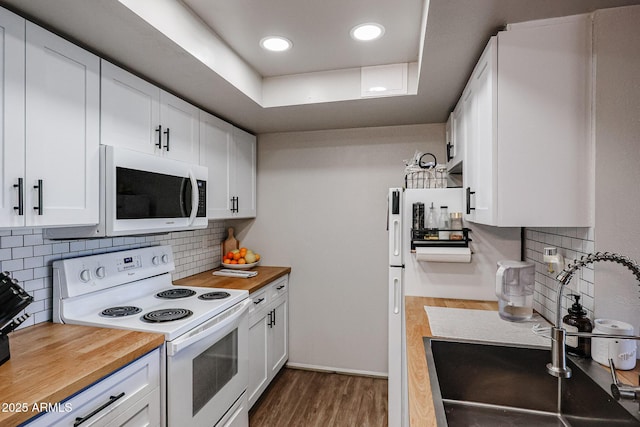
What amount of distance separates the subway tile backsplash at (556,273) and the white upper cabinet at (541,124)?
13cm

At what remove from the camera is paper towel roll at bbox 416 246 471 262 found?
1.99m

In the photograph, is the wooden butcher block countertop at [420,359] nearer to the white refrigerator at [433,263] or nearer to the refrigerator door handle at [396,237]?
the white refrigerator at [433,263]

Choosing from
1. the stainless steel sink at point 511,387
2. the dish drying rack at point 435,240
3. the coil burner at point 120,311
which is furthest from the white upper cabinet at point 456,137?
the coil burner at point 120,311

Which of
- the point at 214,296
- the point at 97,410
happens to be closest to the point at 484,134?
the point at 214,296

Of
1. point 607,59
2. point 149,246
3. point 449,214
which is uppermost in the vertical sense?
point 607,59

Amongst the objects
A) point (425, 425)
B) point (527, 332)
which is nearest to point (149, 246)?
point (425, 425)

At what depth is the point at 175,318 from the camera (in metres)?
1.62

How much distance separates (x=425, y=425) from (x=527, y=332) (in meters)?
0.93

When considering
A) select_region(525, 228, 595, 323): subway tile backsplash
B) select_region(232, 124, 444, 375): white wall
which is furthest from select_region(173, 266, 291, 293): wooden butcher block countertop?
select_region(525, 228, 595, 323): subway tile backsplash

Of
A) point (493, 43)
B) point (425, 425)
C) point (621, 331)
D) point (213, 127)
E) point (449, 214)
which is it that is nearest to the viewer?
point (425, 425)

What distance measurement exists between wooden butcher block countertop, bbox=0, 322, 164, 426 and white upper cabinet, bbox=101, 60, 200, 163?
875 mm

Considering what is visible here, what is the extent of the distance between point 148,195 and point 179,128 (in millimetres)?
573

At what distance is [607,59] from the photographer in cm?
124

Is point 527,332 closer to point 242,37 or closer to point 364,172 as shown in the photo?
point 364,172
